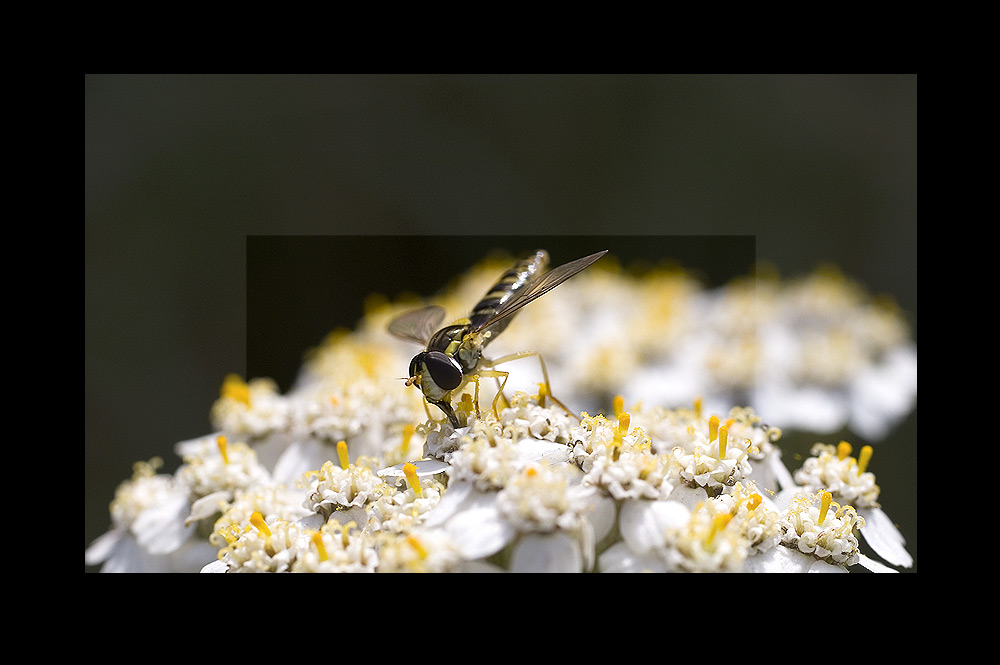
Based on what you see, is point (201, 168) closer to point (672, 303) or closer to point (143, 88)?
point (143, 88)

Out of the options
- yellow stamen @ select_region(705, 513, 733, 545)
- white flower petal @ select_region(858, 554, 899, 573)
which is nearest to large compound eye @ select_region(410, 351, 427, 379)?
yellow stamen @ select_region(705, 513, 733, 545)

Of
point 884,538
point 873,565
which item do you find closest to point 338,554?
point 873,565

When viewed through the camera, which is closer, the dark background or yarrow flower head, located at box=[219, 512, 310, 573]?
yarrow flower head, located at box=[219, 512, 310, 573]

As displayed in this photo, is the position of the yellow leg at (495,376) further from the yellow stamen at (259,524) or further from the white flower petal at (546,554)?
the yellow stamen at (259,524)

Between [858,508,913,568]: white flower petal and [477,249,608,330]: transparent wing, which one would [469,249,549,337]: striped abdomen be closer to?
[477,249,608,330]: transparent wing

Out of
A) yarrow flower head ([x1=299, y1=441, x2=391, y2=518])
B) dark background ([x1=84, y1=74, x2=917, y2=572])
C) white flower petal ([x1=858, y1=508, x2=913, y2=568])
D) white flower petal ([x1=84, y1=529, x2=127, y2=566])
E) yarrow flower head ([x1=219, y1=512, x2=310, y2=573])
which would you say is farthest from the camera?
dark background ([x1=84, y1=74, x2=917, y2=572])

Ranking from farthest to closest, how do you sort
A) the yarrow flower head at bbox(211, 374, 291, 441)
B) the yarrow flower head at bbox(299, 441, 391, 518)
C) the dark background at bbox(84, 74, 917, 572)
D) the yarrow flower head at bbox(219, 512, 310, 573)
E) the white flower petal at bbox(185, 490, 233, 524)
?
the dark background at bbox(84, 74, 917, 572)
the yarrow flower head at bbox(211, 374, 291, 441)
the white flower petal at bbox(185, 490, 233, 524)
the yarrow flower head at bbox(299, 441, 391, 518)
the yarrow flower head at bbox(219, 512, 310, 573)
